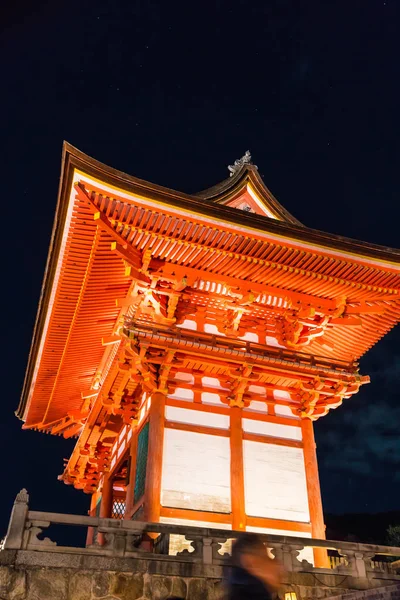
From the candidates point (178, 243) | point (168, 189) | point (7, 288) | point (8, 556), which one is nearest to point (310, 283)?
point (178, 243)

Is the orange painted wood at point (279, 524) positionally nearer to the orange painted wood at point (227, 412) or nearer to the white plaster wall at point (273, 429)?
the white plaster wall at point (273, 429)

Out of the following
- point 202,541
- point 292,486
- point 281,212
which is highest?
point 281,212

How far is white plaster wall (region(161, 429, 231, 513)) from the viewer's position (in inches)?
454

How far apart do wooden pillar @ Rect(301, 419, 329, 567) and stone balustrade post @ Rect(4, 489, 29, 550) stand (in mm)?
6407

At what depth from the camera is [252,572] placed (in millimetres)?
9109

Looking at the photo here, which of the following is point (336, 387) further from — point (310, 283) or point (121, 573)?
point (121, 573)

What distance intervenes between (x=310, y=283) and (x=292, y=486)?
4925 millimetres

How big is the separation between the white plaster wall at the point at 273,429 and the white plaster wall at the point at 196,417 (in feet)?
1.97

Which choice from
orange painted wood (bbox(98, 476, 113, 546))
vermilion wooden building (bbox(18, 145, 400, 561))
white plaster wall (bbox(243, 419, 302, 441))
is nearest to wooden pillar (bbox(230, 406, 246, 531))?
vermilion wooden building (bbox(18, 145, 400, 561))

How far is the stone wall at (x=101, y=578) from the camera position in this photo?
26.9 feet

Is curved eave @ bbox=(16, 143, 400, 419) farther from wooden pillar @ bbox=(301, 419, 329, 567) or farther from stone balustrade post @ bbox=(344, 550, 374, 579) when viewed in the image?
stone balustrade post @ bbox=(344, 550, 374, 579)

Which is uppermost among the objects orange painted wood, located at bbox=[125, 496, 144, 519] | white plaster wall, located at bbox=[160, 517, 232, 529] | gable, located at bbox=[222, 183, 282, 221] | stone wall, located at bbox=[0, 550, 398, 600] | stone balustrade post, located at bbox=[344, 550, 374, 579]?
gable, located at bbox=[222, 183, 282, 221]

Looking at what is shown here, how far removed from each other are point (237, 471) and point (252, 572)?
10.0ft

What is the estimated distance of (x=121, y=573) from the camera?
28.3 feet
